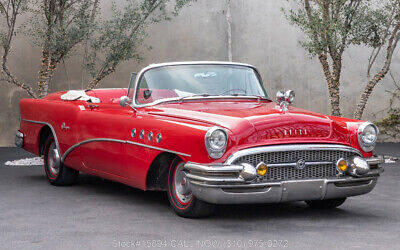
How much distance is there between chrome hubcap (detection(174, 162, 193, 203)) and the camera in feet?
18.1

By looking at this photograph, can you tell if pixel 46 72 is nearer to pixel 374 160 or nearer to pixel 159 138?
pixel 159 138

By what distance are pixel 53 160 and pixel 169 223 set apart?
2992 mm

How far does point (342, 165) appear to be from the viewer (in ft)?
17.9

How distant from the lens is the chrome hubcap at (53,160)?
785cm

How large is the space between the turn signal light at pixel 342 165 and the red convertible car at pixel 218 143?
0.4 inches

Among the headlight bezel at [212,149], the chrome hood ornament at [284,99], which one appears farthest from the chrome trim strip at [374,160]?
the headlight bezel at [212,149]

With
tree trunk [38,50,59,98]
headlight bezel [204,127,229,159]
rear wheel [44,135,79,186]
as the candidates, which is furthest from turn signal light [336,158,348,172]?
tree trunk [38,50,59,98]

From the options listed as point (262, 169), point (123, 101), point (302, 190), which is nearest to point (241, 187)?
point (262, 169)

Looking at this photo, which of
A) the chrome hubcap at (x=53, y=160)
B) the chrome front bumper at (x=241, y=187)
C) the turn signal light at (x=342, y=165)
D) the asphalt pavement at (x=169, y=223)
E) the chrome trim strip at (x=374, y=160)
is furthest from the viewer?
the chrome hubcap at (x=53, y=160)

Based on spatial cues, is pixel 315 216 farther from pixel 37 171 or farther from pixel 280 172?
pixel 37 171

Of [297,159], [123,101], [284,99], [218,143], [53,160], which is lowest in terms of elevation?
[53,160]

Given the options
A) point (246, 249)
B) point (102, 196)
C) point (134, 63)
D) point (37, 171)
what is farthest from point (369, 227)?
point (134, 63)

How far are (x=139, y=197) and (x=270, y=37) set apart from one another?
868cm

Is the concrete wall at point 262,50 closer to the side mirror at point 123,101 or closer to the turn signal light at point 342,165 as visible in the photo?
the side mirror at point 123,101
